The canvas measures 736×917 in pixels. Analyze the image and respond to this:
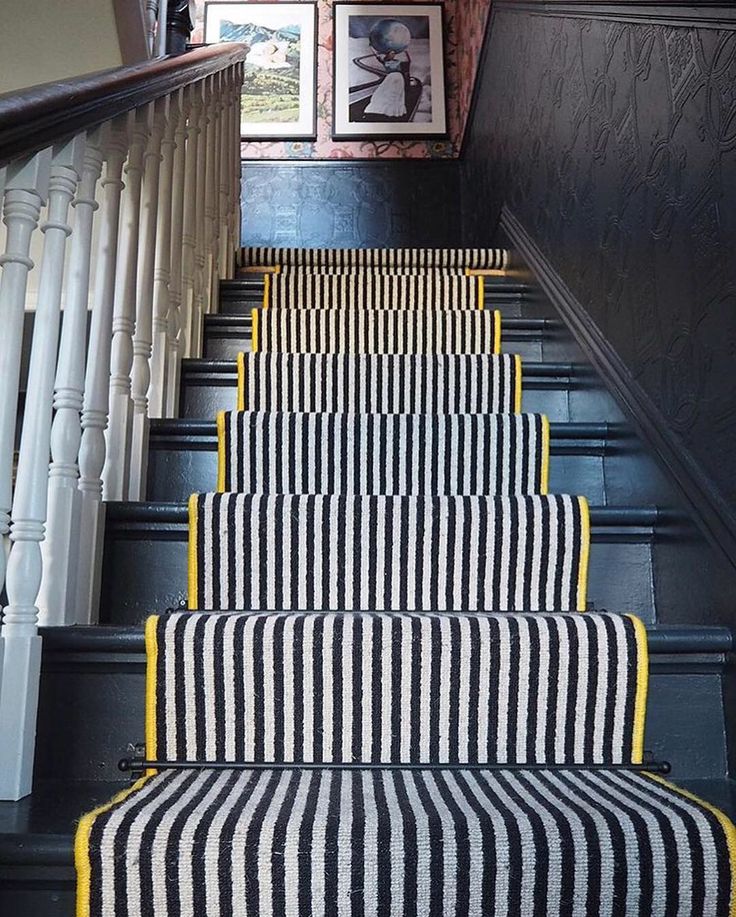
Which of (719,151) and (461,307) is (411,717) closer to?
(719,151)

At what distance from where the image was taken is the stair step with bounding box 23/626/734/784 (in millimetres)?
1132

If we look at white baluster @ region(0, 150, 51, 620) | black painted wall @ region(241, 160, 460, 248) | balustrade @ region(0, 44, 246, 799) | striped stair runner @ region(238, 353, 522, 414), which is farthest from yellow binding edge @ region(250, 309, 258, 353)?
black painted wall @ region(241, 160, 460, 248)

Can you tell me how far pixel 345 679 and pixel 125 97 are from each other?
0.98 m

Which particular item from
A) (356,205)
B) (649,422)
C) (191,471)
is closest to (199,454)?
(191,471)

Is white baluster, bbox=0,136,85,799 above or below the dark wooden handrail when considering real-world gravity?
below

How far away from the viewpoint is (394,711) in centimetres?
114

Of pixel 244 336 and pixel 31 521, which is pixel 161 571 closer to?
pixel 31 521

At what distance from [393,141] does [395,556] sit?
360 centimetres

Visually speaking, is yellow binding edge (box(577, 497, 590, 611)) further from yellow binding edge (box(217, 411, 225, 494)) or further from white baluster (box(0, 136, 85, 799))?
white baluster (box(0, 136, 85, 799))

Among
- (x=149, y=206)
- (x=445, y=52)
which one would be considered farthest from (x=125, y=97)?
(x=445, y=52)

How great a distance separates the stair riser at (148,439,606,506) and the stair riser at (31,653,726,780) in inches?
25.0

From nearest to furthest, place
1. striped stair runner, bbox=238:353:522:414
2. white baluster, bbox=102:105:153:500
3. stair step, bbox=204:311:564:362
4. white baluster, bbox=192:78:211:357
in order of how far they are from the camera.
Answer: white baluster, bbox=102:105:153:500, striped stair runner, bbox=238:353:522:414, white baluster, bbox=192:78:211:357, stair step, bbox=204:311:564:362

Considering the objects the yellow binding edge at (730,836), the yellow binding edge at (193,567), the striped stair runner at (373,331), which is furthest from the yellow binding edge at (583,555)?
the striped stair runner at (373,331)

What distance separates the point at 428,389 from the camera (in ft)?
6.61
